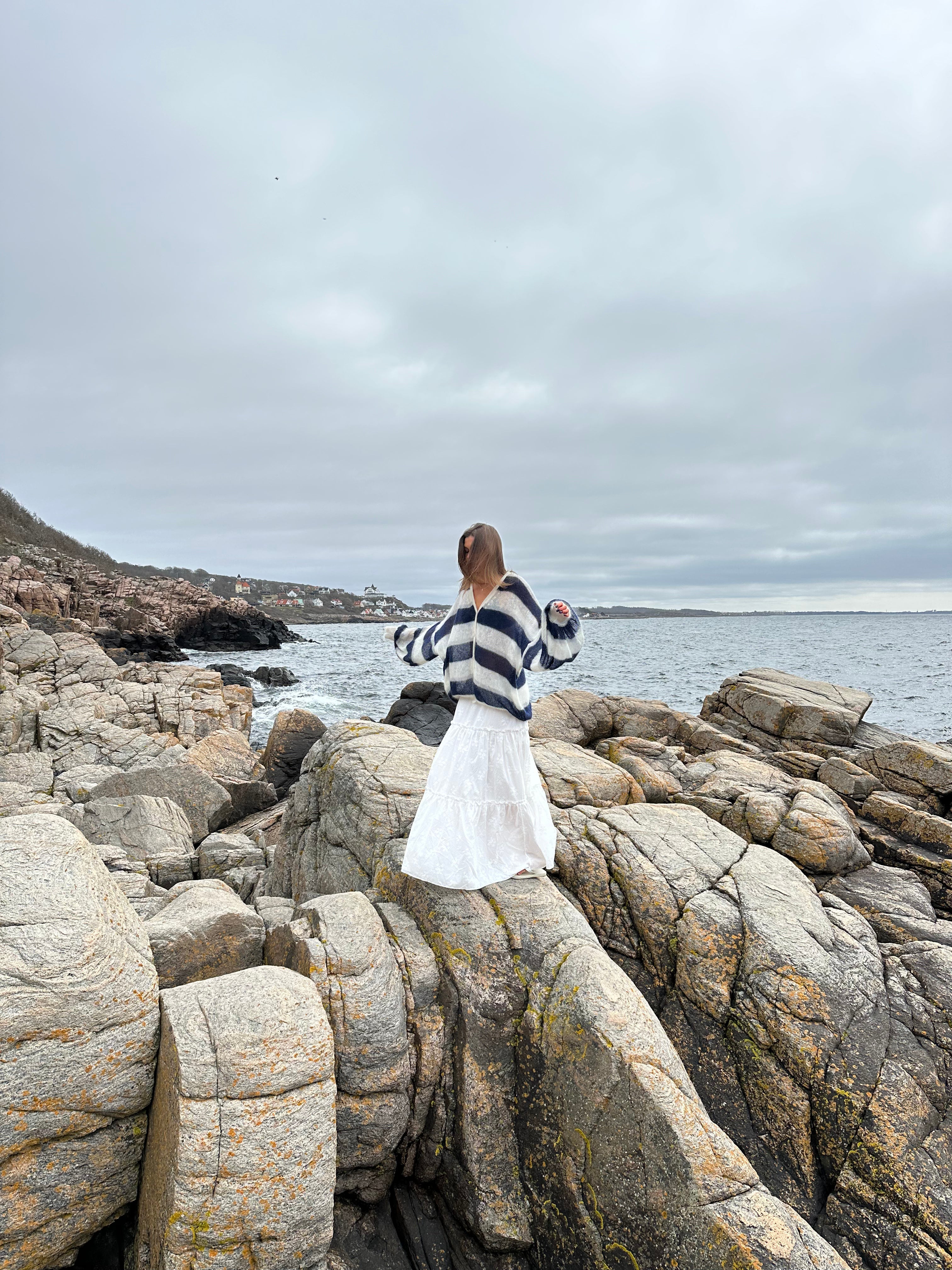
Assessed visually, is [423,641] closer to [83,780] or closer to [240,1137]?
[240,1137]

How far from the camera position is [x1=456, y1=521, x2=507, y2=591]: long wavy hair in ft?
18.0

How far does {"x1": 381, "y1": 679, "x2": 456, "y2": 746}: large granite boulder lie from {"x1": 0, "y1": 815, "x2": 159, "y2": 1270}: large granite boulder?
13220 mm

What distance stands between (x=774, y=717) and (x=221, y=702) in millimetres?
16797

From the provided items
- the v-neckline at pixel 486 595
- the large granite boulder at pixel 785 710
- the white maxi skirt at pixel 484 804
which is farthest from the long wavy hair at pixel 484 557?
the large granite boulder at pixel 785 710

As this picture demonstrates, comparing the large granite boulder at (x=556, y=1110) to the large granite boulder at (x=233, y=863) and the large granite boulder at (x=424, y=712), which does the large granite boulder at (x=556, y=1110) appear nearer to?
the large granite boulder at (x=233, y=863)

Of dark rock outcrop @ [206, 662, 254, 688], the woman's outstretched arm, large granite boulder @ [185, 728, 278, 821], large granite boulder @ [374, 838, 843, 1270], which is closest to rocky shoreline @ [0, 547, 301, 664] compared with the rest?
dark rock outcrop @ [206, 662, 254, 688]

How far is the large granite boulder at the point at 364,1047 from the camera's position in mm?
4109

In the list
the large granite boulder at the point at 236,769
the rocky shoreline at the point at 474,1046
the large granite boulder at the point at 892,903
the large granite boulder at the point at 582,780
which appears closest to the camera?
the rocky shoreline at the point at 474,1046

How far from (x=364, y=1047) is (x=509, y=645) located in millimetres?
3083

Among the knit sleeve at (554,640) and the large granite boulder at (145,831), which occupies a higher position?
the knit sleeve at (554,640)

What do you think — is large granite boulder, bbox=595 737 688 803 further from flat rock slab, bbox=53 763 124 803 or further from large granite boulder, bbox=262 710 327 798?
flat rock slab, bbox=53 763 124 803

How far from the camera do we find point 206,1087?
3273 millimetres

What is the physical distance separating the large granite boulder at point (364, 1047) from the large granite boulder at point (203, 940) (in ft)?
1.59

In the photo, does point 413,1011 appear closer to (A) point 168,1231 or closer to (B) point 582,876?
(A) point 168,1231
